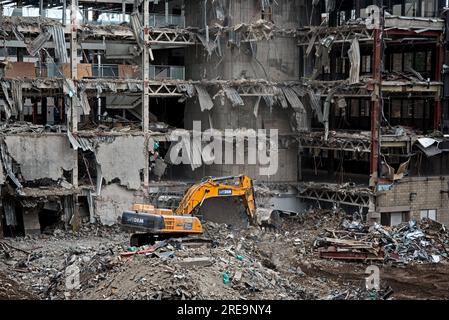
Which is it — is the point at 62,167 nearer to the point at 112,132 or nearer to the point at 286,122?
the point at 112,132

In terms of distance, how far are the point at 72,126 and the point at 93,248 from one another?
8.92 meters

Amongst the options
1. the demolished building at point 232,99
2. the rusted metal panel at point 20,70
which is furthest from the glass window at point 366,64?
the rusted metal panel at point 20,70

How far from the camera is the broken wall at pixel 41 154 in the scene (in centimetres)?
5022

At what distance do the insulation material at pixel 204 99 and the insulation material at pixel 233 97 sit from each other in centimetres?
140

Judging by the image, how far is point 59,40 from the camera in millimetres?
51250

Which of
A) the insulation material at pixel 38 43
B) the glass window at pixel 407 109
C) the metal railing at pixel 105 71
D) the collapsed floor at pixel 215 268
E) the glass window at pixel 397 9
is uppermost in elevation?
the glass window at pixel 397 9

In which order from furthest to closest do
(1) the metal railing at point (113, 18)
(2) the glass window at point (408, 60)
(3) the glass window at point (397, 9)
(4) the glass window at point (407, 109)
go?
(4) the glass window at point (407, 109)
(2) the glass window at point (408, 60)
(3) the glass window at point (397, 9)
(1) the metal railing at point (113, 18)

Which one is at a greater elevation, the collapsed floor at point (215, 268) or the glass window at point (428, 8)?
the glass window at point (428, 8)

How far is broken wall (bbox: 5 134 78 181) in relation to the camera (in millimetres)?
50219

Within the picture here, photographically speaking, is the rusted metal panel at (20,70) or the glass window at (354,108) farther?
the glass window at (354,108)

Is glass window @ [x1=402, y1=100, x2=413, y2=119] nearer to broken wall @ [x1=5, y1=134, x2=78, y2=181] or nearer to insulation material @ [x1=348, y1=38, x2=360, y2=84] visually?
insulation material @ [x1=348, y1=38, x2=360, y2=84]

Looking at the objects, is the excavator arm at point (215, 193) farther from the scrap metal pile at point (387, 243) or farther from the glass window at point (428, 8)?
the glass window at point (428, 8)

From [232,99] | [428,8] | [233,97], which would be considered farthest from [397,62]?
[232,99]

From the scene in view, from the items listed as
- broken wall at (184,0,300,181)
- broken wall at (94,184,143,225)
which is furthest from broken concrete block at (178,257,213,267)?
broken wall at (184,0,300,181)
